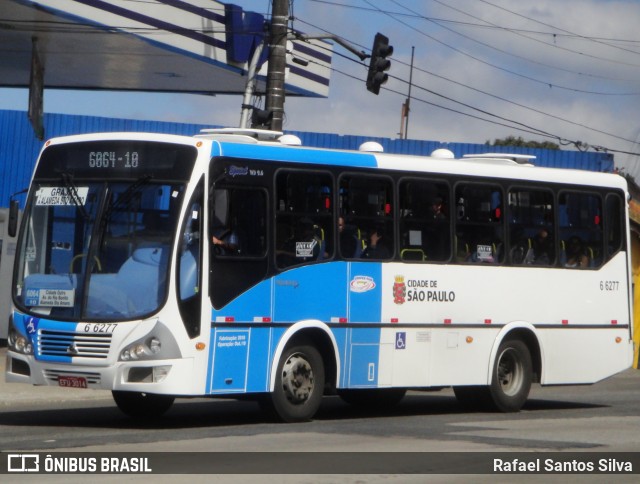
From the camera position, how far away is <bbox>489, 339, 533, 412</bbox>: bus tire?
17359mm

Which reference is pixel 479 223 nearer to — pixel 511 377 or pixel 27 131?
pixel 511 377

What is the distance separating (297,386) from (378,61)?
10.7 m

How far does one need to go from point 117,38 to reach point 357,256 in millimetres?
14544

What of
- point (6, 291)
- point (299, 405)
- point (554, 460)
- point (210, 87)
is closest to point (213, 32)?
point (210, 87)

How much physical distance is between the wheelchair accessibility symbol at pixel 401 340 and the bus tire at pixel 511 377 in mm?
1895

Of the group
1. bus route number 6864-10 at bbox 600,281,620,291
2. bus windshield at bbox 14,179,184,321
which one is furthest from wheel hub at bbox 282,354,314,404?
bus route number 6864-10 at bbox 600,281,620,291

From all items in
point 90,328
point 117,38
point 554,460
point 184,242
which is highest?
point 117,38

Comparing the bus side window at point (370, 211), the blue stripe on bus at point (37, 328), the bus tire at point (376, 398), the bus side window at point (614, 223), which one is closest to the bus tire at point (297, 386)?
the bus side window at point (370, 211)

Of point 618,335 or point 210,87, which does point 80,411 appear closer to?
point 618,335

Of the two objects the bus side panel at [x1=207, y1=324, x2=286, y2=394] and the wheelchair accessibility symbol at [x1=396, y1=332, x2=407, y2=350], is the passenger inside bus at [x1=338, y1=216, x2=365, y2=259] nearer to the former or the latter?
the wheelchair accessibility symbol at [x1=396, y1=332, x2=407, y2=350]

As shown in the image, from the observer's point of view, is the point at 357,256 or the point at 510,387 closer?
the point at 357,256

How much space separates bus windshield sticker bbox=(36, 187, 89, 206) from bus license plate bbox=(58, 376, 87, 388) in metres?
1.94

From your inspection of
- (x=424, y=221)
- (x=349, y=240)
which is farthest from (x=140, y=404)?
(x=424, y=221)

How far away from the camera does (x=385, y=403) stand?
18078mm
